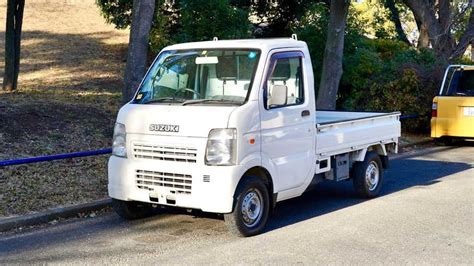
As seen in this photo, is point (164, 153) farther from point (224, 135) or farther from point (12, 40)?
point (12, 40)

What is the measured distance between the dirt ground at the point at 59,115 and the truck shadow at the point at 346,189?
254 centimetres

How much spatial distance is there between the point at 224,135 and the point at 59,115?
20.5ft

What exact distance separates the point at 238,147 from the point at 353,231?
1.73 metres

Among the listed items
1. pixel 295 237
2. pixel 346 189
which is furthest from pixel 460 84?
pixel 295 237

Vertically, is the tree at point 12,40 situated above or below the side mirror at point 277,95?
above

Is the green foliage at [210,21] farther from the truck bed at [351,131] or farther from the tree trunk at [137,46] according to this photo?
the truck bed at [351,131]

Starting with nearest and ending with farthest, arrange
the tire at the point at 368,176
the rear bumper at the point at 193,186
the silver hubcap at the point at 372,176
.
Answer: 1. the rear bumper at the point at 193,186
2. the tire at the point at 368,176
3. the silver hubcap at the point at 372,176

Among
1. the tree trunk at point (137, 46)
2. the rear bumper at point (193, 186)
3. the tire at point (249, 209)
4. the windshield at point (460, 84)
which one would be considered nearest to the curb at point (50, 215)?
the rear bumper at point (193, 186)

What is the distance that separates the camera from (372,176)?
955 cm

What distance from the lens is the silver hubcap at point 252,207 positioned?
23.3 feet

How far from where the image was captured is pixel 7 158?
9.70 meters

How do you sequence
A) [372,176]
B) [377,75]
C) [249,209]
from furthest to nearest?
[377,75] → [372,176] → [249,209]

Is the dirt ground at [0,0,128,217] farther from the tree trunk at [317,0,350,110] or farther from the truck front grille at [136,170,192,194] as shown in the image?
the tree trunk at [317,0,350,110]

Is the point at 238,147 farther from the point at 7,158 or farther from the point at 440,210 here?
the point at 7,158
